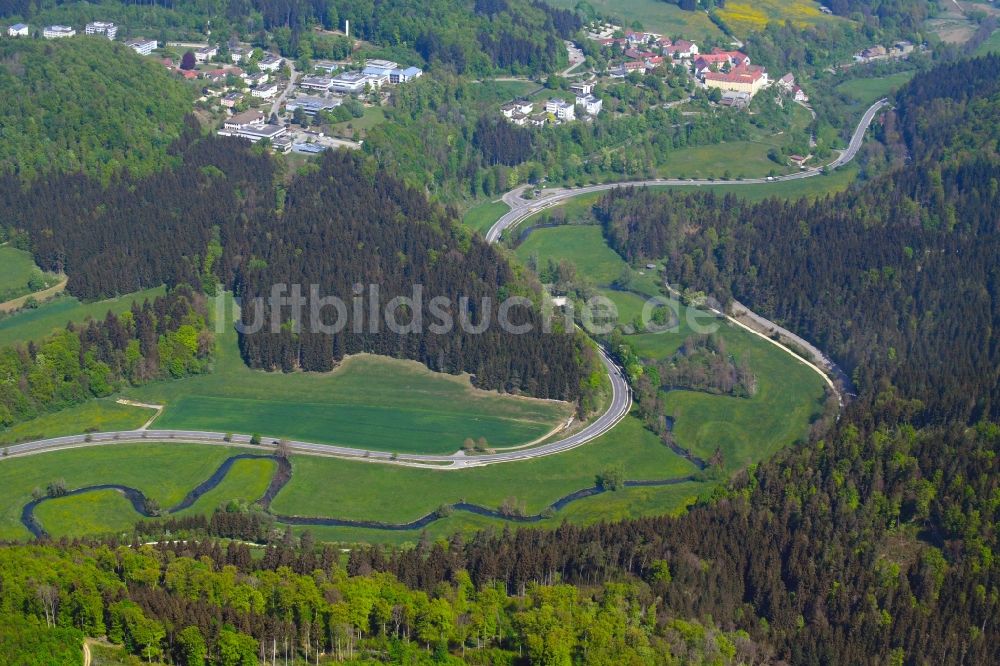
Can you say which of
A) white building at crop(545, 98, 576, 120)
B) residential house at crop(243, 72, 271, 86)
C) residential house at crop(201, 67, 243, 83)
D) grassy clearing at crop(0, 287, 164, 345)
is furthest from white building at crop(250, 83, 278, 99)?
grassy clearing at crop(0, 287, 164, 345)

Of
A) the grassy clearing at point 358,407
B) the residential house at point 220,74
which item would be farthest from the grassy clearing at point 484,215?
the residential house at point 220,74

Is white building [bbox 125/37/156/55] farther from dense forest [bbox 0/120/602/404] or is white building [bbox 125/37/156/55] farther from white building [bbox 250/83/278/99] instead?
dense forest [bbox 0/120/602/404]

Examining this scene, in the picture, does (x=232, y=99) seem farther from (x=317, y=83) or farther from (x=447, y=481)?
(x=447, y=481)

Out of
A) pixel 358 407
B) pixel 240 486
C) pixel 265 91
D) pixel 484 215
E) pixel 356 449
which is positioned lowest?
pixel 240 486

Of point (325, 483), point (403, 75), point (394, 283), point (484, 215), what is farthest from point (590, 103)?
point (325, 483)

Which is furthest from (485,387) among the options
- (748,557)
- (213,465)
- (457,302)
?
(748,557)

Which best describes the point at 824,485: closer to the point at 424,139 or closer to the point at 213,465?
the point at 213,465
